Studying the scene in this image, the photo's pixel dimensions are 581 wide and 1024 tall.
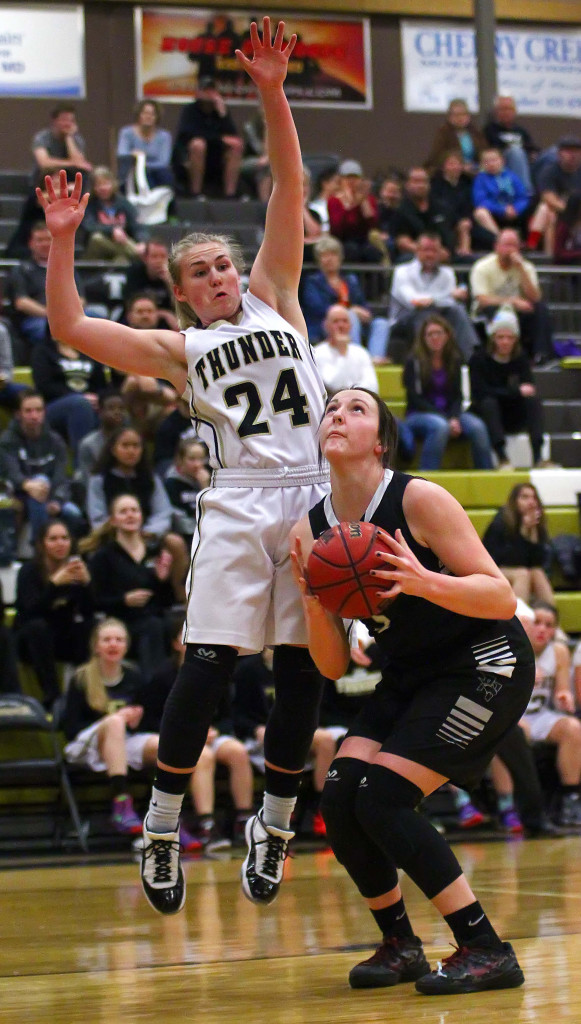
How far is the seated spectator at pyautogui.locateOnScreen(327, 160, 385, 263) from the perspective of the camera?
12977 mm

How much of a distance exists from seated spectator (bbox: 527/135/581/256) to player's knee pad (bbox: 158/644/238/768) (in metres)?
11.3

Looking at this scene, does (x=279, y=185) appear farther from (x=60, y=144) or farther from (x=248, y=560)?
(x=60, y=144)

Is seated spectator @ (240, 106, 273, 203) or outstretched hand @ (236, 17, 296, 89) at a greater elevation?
seated spectator @ (240, 106, 273, 203)

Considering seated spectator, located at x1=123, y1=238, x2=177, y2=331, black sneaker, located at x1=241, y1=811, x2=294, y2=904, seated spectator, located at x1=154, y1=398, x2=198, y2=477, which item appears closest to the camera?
black sneaker, located at x1=241, y1=811, x2=294, y2=904

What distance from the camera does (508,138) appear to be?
14742mm

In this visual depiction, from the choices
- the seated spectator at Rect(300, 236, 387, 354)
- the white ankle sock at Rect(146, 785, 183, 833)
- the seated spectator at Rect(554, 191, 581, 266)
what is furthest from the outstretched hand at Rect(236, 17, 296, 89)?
the seated spectator at Rect(554, 191, 581, 266)

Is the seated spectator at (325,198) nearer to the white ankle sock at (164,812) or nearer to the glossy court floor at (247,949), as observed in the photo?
the glossy court floor at (247,949)

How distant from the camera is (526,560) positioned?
30.3ft

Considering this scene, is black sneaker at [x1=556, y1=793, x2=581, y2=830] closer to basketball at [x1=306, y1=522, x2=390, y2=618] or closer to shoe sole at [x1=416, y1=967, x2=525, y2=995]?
shoe sole at [x1=416, y1=967, x2=525, y2=995]

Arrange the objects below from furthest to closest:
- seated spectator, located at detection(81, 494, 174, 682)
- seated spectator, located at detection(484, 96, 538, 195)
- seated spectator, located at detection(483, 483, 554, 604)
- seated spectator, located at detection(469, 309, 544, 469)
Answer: seated spectator, located at detection(484, 96, 538, 195)
seated spectator, located at detection(469, 309, 544, 469)
seated spectator, located at detection(483, 483, 554, 604)
seated spectator, located at detection(81, 494, 174, 682)

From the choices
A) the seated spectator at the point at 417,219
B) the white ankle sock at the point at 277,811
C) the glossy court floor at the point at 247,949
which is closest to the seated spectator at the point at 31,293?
the seated spectator at the point at 417,219

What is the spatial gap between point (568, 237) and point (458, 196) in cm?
123

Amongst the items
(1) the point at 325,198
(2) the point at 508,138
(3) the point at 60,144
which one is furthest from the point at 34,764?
(2) the point at 508,138

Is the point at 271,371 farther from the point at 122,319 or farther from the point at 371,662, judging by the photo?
the point at 122,319
